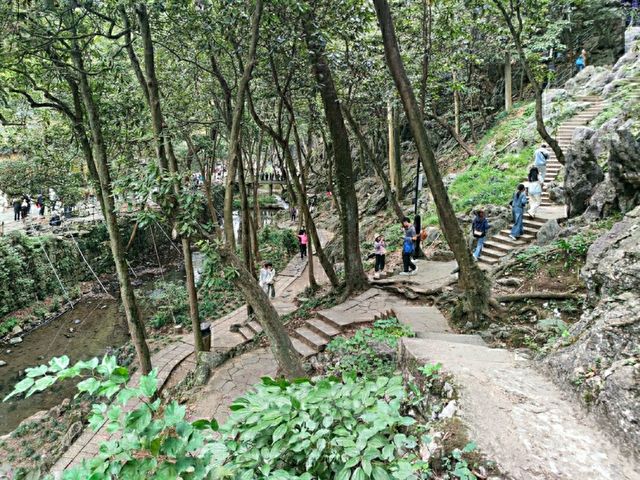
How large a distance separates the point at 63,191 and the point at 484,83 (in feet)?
86.1

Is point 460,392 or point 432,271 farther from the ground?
point 460,392

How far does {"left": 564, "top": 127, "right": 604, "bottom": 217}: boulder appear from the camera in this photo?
10733mm

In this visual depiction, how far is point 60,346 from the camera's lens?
1450cm

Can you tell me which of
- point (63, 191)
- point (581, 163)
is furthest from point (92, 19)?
point (63, 191)

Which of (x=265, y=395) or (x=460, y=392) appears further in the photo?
(x=460, y=392)

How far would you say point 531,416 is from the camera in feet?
10.6

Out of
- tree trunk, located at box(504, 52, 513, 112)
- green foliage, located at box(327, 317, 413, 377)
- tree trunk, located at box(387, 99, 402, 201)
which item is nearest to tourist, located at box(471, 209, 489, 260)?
green foliage, located at box(327, 317, 413, 377)

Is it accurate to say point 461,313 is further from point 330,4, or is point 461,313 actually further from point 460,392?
point 330,4

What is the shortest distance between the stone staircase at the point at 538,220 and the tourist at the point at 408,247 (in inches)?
79.6

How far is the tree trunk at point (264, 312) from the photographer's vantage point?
585 centimetres

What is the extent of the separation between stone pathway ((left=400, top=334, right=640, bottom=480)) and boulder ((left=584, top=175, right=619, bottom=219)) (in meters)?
6.86

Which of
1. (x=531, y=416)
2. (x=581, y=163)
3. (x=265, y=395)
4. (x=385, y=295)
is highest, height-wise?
(x=581, y=163)

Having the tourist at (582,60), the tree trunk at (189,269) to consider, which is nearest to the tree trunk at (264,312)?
the tree trunk at (189,269)

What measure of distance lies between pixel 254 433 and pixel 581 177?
38.7 feet
